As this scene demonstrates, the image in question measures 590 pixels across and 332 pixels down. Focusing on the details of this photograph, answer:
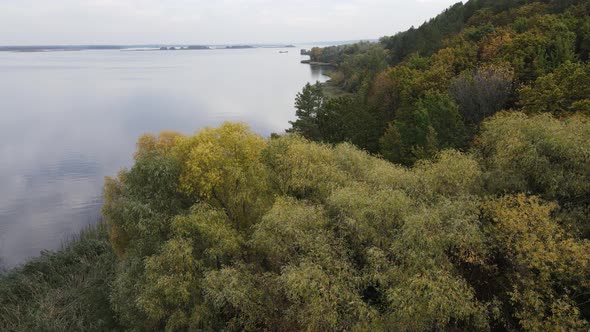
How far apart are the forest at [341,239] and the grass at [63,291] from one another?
10cm

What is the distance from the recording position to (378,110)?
47.4m

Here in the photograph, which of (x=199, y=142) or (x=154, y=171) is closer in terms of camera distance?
(x=154, y=171)

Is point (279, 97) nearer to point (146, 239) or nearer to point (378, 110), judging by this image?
point (378, 110)

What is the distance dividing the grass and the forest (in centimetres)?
10

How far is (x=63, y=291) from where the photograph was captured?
82.6 feet

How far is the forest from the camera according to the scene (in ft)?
50.0

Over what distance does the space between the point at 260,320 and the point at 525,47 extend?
39.2m

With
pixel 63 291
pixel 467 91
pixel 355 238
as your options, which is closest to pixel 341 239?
pixel 355 238

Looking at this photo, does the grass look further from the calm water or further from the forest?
the calm water

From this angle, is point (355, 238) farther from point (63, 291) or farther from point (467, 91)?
point (467, 91)

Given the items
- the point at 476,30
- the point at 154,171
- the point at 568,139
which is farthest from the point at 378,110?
the point at 154,171

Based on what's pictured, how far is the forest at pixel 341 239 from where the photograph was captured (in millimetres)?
15250

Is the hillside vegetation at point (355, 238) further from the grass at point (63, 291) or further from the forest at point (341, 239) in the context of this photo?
the grass at point (63, 291)

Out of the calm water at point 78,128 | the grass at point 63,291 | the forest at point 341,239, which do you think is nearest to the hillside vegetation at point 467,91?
the forest at point 341,239
